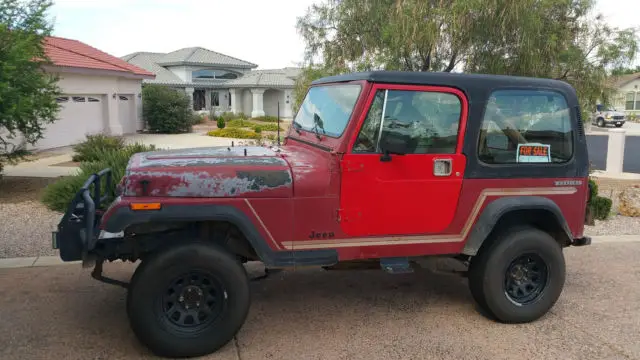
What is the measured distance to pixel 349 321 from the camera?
4.70 meters

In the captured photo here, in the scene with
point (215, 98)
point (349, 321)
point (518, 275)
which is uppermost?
point (215, 98)

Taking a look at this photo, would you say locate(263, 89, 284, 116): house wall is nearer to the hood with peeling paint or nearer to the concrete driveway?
the concrete driveway

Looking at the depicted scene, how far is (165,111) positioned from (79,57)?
243 inches

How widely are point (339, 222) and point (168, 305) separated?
1407mm

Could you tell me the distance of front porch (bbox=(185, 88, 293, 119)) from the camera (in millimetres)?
44781

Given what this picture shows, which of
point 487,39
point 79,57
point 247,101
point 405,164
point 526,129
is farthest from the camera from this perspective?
point 247,101

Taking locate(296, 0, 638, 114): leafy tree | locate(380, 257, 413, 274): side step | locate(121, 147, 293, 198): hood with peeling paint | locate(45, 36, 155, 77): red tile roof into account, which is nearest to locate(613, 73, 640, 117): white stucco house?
locate(296, 0, 638, 114): leafy tree

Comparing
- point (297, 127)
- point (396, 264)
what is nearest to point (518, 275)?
point (396, 264)

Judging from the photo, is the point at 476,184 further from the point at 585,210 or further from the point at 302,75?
the point at 302,75

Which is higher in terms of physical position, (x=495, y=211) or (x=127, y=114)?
(x=127, y=114)

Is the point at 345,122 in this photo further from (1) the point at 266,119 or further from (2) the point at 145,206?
(1) the point at 266,119

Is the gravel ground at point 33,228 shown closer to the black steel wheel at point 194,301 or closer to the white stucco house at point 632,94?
the black steel wheel at point 194,301

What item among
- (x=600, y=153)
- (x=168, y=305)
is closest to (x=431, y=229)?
(x=168, y=305)

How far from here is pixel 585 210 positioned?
194 inches
